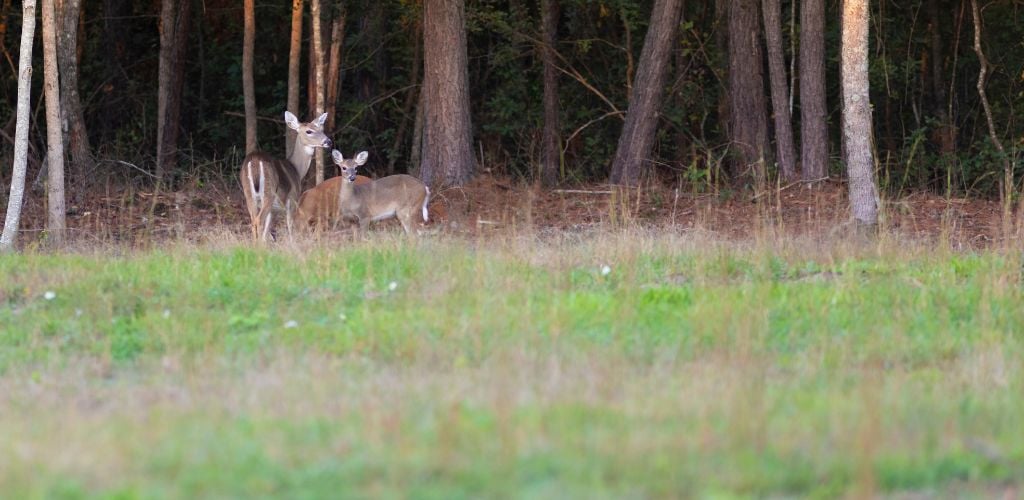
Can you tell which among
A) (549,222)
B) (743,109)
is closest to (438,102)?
(549,222)

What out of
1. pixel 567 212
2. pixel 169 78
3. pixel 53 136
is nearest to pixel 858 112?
pixel 567 212

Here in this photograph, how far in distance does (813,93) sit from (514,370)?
10299 millimetres

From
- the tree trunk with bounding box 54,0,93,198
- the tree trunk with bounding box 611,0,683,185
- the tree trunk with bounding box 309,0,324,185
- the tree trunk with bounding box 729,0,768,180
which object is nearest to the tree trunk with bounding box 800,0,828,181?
the tree trunk with bounding box 729,0,768,180

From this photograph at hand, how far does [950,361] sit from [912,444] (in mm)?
1928

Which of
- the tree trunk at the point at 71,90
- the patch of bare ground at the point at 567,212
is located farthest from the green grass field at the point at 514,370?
the tree trunk at the point at 71,90

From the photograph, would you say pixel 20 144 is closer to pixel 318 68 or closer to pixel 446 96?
pixel 318 68

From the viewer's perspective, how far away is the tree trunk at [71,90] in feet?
49.1

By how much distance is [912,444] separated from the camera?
5.11 metres

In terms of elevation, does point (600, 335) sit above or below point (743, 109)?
below

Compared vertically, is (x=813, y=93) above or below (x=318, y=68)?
below

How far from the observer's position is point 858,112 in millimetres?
11664

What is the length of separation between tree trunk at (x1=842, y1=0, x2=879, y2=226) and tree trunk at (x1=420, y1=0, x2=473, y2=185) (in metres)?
5.00

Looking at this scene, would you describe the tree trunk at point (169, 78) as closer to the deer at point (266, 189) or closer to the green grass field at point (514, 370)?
the deer at point (266, 189)

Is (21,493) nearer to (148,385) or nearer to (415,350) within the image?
(148,385)
